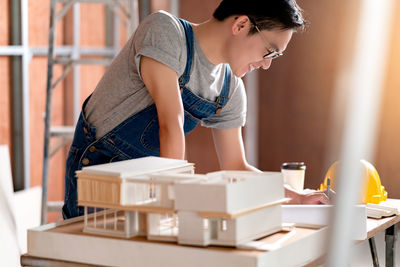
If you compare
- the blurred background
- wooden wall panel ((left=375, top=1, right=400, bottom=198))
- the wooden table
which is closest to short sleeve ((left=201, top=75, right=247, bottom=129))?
the wooden table

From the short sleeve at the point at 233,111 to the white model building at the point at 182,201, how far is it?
29.5 inches

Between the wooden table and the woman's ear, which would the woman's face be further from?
the wooden table

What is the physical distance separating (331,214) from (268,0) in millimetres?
1298

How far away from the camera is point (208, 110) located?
5.87 feet

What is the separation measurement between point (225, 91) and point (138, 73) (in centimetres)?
34

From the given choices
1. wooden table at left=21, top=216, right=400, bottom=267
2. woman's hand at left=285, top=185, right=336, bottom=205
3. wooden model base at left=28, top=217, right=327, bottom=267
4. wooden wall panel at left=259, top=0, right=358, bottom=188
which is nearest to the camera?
wooden model base at left=28, top=217, right=327, bottom=267

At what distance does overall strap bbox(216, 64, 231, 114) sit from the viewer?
181 cm

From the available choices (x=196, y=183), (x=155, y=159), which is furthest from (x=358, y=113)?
(x=155, y=159)

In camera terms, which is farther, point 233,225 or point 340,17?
point 340,17

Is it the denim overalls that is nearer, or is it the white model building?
the white model building

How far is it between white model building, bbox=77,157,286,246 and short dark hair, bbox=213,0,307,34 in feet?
2.18

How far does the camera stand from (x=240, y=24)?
1664mm

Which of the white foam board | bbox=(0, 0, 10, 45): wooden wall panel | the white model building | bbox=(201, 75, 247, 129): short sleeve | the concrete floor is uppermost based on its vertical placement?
bbox=(0, 0, 10, 45): wooden wall panel

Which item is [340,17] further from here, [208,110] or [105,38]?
[208,110]
